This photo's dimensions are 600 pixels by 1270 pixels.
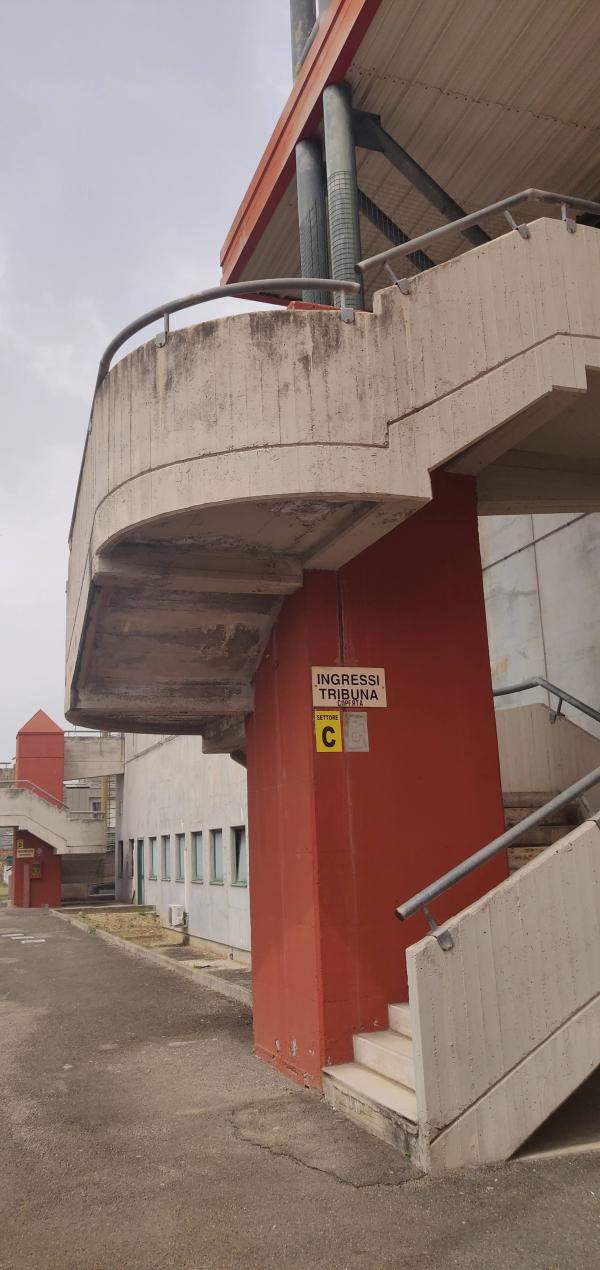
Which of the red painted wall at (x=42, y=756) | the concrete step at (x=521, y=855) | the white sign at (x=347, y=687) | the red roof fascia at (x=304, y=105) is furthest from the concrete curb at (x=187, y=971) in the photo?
the red painted wall at (x=42, y=756)

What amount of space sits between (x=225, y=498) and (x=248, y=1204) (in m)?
3.93

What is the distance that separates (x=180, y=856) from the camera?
21766 mm

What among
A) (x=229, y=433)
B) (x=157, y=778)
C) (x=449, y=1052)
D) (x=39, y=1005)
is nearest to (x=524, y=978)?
(x=449, y=1052)

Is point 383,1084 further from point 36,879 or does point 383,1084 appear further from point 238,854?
point 36,879

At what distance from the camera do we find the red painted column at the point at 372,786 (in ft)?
22.0

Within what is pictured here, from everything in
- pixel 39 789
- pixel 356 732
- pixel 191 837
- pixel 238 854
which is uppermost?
pixel 39 789

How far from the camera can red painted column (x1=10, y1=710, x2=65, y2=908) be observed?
110ft

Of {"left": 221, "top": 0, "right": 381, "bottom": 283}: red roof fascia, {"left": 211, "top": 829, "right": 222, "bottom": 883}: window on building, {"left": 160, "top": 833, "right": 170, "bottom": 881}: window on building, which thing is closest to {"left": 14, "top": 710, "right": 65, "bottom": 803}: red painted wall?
{"left": 160, "top": 833, "right": 170, "bottom": 881}: window on building

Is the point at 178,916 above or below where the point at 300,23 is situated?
below

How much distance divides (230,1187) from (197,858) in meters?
15.0

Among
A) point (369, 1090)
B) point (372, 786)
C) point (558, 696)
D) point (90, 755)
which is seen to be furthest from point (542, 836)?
point (90, 755)

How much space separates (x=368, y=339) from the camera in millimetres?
6211

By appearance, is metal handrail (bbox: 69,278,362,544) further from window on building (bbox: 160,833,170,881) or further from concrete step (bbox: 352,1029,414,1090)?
window on building (bbox: 160,833,170,881)

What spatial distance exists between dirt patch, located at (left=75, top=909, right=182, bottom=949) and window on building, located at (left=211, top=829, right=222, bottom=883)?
206 centimetres
